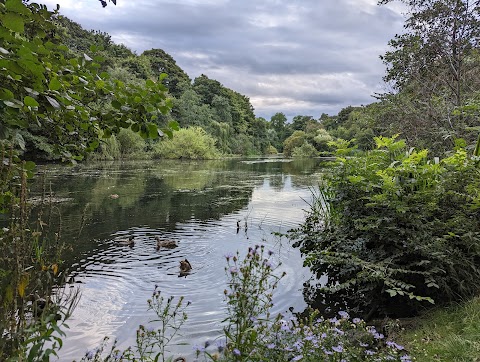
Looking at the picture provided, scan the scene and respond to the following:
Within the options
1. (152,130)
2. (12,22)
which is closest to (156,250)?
(152,130)

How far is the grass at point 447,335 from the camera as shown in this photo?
2457 mm

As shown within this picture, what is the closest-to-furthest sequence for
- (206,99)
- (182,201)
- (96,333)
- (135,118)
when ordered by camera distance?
1. (135,118)
2. (96,333)
3. (182,201)
4. (206,99)

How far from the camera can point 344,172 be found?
4.57 metres

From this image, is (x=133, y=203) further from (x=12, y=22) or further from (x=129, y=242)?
(x=12, y=22)

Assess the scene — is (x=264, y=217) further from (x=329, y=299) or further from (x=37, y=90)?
(x=37, y=90)

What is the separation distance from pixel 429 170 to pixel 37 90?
12.1ft

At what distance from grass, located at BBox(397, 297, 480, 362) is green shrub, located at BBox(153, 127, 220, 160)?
3950 centimetres

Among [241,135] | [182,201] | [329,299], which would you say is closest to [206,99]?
[241,135]

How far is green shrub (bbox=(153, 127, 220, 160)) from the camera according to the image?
139ft

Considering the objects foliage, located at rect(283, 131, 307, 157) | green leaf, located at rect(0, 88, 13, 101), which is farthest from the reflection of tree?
foliage, located at rect(283, 131, 307, 157)

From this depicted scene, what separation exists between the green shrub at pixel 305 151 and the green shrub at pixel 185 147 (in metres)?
28.3

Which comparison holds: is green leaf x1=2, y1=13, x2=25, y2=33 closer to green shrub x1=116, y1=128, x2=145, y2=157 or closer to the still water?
the still water

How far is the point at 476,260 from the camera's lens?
377cm

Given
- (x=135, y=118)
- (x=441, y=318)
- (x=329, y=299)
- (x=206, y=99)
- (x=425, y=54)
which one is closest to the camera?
(x=135, y=118)
